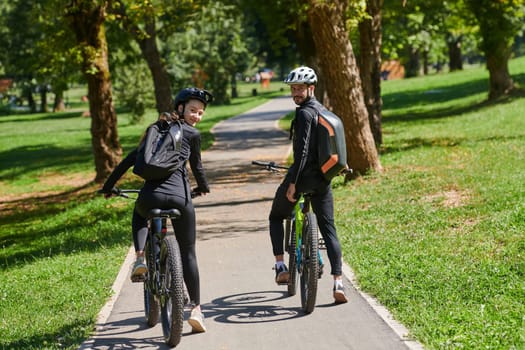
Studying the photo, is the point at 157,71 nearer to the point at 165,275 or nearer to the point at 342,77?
the point at 342,77

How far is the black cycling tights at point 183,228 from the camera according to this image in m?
6.59

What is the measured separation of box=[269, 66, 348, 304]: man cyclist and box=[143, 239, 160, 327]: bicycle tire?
4.15 ft

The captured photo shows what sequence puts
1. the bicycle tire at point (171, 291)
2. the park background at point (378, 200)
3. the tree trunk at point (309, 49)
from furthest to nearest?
the tree trunk at point (309, 49) → the park background at point (378, 200) → the bicycle tire at point (171, 291)

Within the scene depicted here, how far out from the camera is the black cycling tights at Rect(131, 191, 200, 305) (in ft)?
21.6

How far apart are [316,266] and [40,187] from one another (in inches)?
721

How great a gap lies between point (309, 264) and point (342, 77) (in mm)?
9195

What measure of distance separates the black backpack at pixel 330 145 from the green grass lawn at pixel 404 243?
50.6 inches

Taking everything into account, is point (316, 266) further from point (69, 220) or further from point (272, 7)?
point (272, 7)

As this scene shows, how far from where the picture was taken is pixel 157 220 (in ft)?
22.3

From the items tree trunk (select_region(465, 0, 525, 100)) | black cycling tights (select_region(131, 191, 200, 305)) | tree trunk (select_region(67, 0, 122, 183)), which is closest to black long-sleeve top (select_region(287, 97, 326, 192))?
black cycling tights (select_region(131, 191, 200, 305))

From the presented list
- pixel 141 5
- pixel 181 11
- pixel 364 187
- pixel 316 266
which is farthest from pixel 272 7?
pixel 316 266

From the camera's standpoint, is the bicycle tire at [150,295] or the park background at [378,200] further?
the park background at [378,200]

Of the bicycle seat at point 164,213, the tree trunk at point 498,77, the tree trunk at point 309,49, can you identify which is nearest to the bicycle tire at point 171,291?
the bicycle seat at point 164,213

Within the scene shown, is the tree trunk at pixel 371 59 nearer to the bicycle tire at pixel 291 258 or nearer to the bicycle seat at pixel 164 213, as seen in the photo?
the bicycle tire at pixel 291 258
